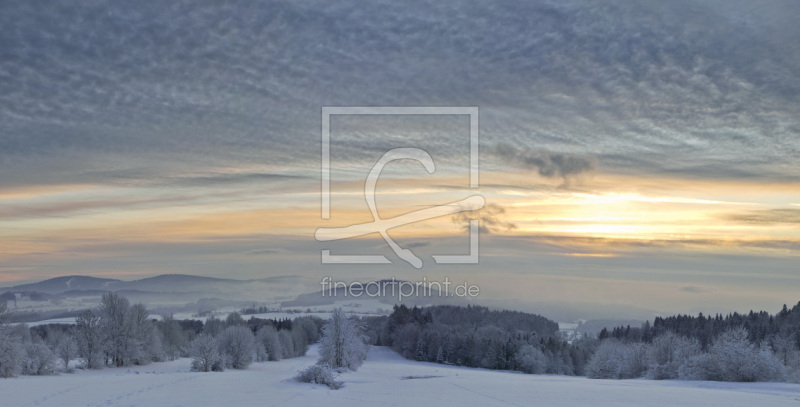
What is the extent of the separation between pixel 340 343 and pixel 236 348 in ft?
61.7

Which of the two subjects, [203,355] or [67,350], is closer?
[203,355]

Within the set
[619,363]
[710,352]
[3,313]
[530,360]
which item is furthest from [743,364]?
[3,313]

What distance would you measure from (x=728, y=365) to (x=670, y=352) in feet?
71.1

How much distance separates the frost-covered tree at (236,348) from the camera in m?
83.5

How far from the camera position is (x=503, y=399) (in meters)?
35.2

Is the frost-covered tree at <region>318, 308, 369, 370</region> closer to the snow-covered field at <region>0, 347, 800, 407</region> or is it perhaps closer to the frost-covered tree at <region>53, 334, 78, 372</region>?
the snow-covered field at <region>0, 347, 800, 407</region>

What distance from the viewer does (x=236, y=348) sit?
8488cm

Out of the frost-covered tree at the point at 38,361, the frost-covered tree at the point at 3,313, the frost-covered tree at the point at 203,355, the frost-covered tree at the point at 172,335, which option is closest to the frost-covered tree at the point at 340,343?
the frost-covered tree at the point at 203,355

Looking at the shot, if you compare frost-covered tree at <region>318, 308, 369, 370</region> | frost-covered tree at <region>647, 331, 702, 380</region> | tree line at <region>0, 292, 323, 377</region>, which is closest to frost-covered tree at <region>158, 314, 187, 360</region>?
tree line at <region>0, 292, 323, 377</region>

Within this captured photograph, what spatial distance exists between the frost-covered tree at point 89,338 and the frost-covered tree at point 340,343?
3303 cm

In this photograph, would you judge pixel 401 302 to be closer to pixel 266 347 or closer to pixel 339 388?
pixel 266 347

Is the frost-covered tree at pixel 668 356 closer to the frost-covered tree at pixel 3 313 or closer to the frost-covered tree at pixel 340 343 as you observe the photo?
the frost-covered tree at pixel 340 343

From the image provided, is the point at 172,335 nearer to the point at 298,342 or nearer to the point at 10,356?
the point at 298,342

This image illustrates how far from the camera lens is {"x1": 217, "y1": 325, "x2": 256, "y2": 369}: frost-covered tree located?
274 feet
